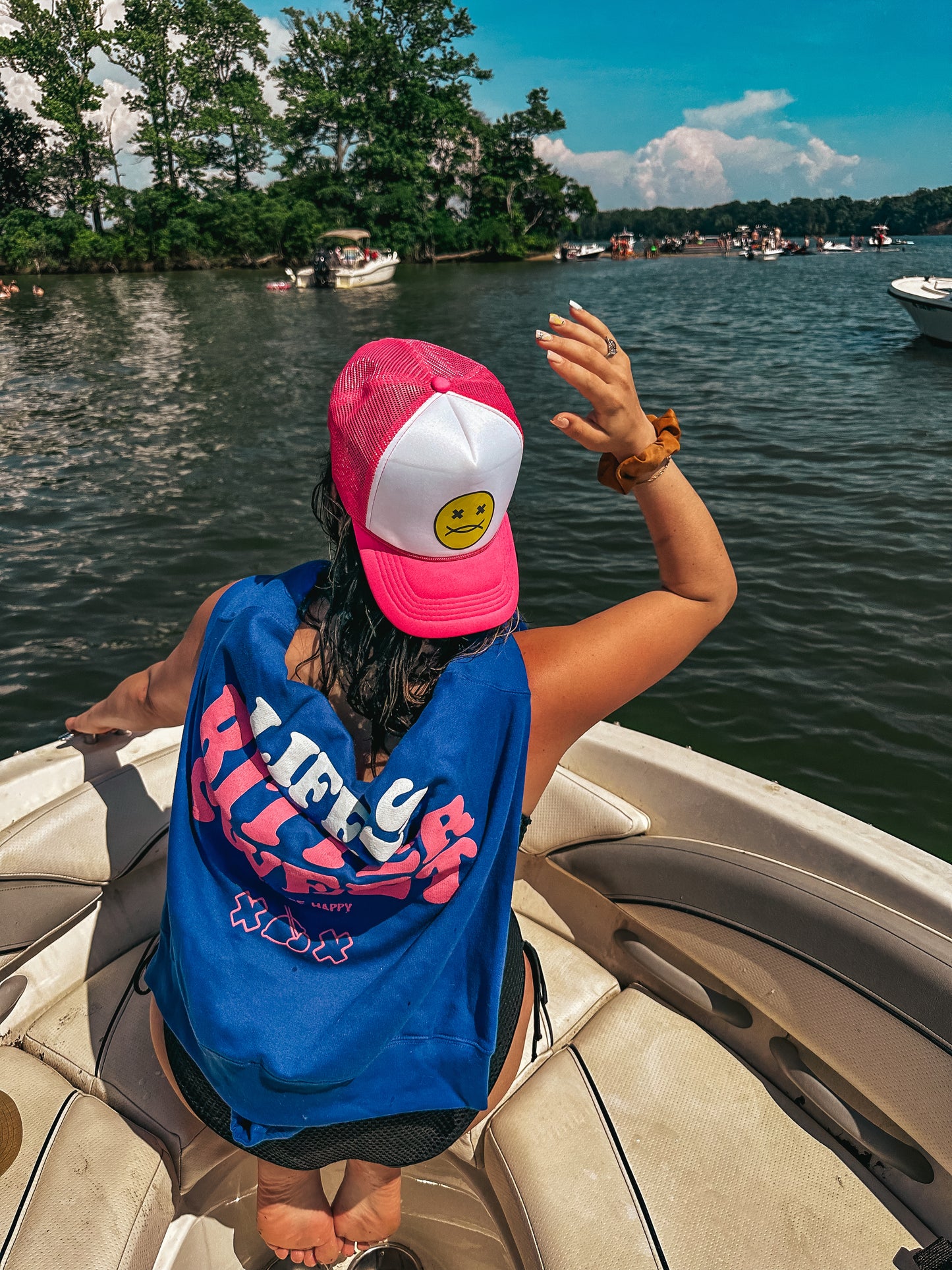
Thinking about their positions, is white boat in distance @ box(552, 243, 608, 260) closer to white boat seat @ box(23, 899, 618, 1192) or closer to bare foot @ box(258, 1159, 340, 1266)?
white boat seat @ box(23, 899, 618, 1192)

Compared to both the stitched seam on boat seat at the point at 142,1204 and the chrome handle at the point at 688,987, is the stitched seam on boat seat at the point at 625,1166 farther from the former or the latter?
the stitched seam on boat seat at the point at 142,1204

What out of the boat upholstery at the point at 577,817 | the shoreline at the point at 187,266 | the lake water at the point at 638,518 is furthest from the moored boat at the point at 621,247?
the boat upholstery at the point at 577,817

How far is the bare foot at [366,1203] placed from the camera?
1423 millimetres

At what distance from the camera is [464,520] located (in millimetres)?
1010

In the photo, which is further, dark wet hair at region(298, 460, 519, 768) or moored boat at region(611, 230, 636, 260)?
moored boat at region(611, 230, 636, 260)

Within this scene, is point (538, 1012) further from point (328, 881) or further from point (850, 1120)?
point (328, 881)

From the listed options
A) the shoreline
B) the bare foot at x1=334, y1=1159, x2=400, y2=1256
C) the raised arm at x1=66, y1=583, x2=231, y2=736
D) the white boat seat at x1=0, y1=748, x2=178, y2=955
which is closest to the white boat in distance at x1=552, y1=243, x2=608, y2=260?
the shoreline

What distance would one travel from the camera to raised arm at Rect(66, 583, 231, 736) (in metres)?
1.30

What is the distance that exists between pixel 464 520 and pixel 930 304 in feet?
54.2

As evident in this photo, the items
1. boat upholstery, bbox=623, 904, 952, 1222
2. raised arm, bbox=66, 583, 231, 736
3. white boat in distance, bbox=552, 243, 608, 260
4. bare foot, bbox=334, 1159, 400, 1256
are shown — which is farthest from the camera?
white boat in distance, bbox=552, 243, 608, 260

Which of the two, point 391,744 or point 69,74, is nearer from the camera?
point 391,744

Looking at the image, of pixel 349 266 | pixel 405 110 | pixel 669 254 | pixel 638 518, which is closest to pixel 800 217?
pixel 669 254

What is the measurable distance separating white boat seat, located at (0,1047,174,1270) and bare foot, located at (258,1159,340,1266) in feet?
0.98

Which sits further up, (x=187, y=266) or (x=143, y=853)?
(x=187, y=266)
